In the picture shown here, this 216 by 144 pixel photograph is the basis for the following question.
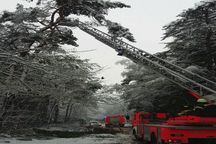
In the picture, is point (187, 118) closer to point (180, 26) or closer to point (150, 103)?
point (180, 26)

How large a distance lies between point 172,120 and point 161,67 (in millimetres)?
4898

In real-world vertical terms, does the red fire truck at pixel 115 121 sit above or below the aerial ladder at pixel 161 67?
below

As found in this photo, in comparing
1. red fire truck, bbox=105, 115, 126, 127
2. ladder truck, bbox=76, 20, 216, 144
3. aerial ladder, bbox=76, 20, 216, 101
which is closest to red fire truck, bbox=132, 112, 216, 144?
ladder truck, bbox=76, 20, 216, 144

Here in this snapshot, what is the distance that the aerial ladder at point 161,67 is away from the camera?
1573 centimetres

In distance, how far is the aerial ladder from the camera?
619 inches

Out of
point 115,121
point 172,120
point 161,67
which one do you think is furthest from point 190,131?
point 115,121

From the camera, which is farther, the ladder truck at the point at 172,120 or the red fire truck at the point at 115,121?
the red fire truck at the point at 115,121

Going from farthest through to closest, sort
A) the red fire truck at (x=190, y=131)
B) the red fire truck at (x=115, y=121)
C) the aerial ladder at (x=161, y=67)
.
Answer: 1. the red fire truck at (x=115, y=121)
2. the aerial ladder at (x=161, y=67)
3. the red fire truck at (x=190, y=131)

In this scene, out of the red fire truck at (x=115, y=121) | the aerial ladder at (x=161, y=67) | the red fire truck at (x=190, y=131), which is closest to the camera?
the red fire truck at (x=190, y=131)

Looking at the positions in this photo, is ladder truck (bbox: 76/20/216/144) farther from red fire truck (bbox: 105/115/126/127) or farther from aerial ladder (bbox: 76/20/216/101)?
red fire truck (bbox: 105/115/126/127)

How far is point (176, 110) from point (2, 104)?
76.4 feet

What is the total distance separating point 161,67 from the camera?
1631cm

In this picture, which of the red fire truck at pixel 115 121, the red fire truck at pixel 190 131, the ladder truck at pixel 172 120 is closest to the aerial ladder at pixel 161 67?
the ladder truck at pixel 172 120

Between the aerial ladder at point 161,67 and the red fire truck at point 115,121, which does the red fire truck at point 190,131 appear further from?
the red fire truck at point 115,121
